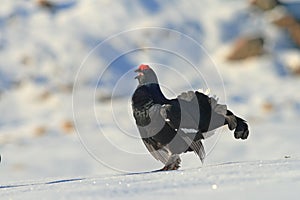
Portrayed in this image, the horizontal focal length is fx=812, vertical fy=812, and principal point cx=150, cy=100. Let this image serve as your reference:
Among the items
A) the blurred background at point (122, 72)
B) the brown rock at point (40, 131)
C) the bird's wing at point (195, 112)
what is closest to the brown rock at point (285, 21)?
the blurred background at point (122, 72)

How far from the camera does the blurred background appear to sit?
11.8 meters

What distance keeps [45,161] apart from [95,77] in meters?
3.95

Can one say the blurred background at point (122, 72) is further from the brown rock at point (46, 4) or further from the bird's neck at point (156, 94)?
the bird's neck at point (156, 94)

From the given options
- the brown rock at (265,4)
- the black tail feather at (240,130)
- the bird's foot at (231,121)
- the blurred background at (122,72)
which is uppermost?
the bird's foot at (231,121)

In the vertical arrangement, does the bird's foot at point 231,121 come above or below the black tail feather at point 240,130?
above

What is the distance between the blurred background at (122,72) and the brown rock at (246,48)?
0.02m

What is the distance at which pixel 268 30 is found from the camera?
16.6m

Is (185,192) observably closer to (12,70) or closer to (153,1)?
(12,70)

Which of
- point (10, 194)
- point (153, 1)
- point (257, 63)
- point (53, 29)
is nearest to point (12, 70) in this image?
point (53, 29)

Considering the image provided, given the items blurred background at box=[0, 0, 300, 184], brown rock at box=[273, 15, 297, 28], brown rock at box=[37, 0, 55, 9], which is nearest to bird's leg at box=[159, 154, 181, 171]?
blurred background at box=[0, 0, 300, 184]

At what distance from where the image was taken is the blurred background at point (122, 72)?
1176 cm

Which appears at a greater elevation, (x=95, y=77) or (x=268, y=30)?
(x=268, y=30)

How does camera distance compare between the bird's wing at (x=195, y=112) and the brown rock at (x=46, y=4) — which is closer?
the bird's wing at (x=195, y=112)

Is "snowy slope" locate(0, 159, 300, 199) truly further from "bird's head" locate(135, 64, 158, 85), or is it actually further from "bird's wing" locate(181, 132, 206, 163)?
"bird's head" locate(135, 64, 158, 85)
